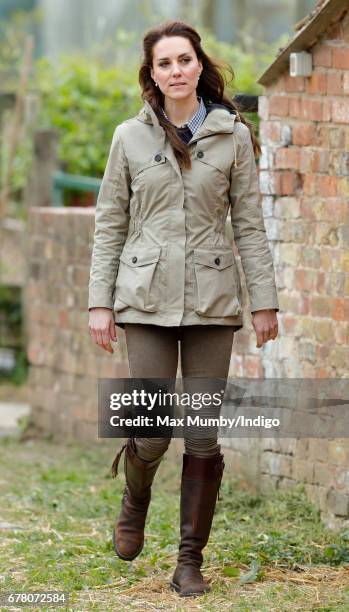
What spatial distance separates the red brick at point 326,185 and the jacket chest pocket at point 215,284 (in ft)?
3.68

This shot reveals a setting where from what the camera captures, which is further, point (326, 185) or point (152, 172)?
point (326, 185)

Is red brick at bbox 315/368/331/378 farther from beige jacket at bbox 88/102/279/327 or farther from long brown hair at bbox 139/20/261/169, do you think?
long brown hair at bbox 139/20/261/169

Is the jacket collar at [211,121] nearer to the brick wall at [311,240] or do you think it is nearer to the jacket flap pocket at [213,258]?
the jacket flap pocket at [213,258]

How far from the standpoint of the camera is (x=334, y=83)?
221 inches

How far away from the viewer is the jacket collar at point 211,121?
4.68m

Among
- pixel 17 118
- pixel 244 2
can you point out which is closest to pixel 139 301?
pixel 17 118

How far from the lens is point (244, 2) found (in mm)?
14367

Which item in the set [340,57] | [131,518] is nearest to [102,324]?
[131,518]

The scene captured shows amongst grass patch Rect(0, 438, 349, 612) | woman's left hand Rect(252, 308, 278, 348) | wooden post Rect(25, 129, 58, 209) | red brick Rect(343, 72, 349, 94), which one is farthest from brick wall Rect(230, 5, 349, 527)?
wooden post Rect(25, 129, 58, 209)

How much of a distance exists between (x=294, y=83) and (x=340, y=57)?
14.8 inches

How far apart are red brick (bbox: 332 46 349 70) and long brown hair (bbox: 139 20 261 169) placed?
744 millimetres

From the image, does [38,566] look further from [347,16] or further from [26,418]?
[26,418]

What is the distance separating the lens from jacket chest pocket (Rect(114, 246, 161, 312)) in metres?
4.59

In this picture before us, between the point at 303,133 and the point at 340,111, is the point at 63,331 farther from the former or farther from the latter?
the point at 340,111
